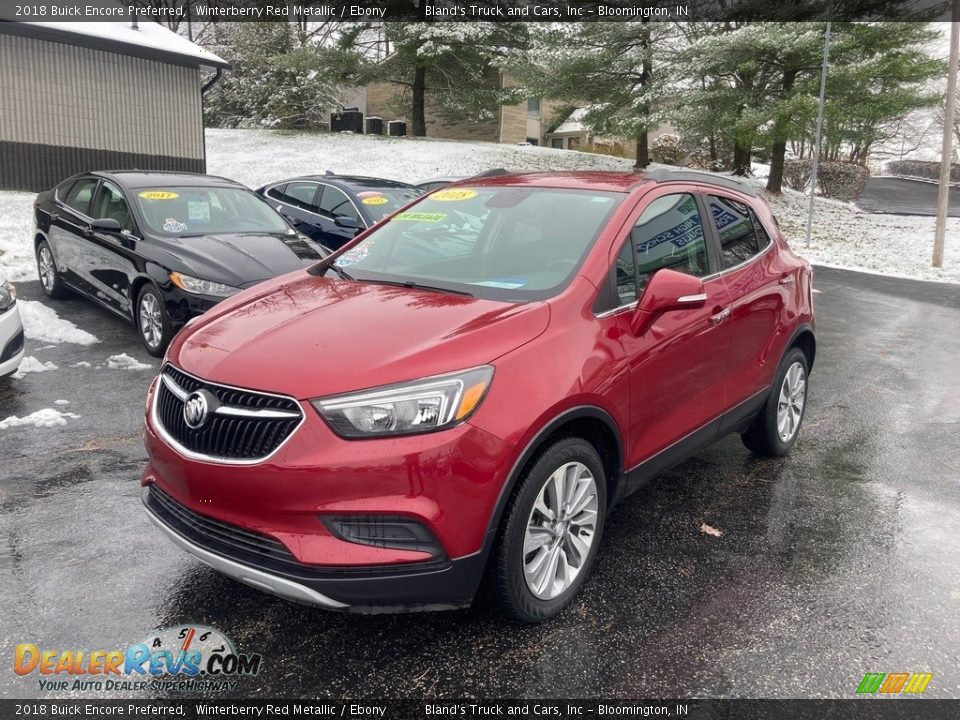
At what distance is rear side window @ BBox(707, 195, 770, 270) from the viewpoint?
14.2 ft

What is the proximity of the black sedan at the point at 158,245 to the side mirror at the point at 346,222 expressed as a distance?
1576 millimetres

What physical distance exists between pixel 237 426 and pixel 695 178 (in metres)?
2.90

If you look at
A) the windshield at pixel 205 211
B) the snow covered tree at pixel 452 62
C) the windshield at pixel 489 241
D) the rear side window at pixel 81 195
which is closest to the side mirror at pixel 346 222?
the windshield at pixel 205 211

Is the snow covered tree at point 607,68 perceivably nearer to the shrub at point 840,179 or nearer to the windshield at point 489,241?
the shrub at point 840,179

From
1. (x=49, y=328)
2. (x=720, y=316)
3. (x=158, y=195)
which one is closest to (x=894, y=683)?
(x=720, y=316)

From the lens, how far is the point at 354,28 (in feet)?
98.8

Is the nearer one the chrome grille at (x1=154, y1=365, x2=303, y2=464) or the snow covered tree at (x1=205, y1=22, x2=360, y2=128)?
the chrome grille at (x1=154, y1=365, x2=303, y2=464)

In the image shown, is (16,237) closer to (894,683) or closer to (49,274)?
(49,274)

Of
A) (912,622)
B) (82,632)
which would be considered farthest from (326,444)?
(912,622)

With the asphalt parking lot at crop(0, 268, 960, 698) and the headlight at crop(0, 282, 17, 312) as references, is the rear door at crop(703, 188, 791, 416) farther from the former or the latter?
the headlight at crop(0, 282, 17, 312)

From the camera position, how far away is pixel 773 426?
4.91 meters

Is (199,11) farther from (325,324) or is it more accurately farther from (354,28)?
(325,324)

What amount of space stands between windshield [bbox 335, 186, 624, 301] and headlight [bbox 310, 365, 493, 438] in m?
0.75

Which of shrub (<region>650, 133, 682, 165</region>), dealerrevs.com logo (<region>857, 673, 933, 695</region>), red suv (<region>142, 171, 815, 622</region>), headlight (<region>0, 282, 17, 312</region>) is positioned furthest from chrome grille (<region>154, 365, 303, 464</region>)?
shrub (<region>650, 133, 682, 165</region>)
